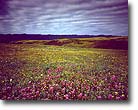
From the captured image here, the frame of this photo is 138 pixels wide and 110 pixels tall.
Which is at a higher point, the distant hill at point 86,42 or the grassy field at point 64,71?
the distant hill at point 86,42

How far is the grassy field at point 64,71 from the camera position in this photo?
8.09ft

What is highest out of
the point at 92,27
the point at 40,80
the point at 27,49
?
the point at 92,27

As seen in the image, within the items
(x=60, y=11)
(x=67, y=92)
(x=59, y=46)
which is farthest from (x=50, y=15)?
(x=67, y=92)

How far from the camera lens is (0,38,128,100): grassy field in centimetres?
246

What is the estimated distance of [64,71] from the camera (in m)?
2.50

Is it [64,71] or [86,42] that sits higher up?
[86,42]

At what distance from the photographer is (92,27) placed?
2504mm

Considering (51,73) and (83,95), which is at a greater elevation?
(51,73)

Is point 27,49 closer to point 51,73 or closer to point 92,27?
point 51,73

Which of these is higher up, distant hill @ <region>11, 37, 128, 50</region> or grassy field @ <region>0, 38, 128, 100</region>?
distant hill @ <region>11, 37, 128, 50</region>

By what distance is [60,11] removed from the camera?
251cm
